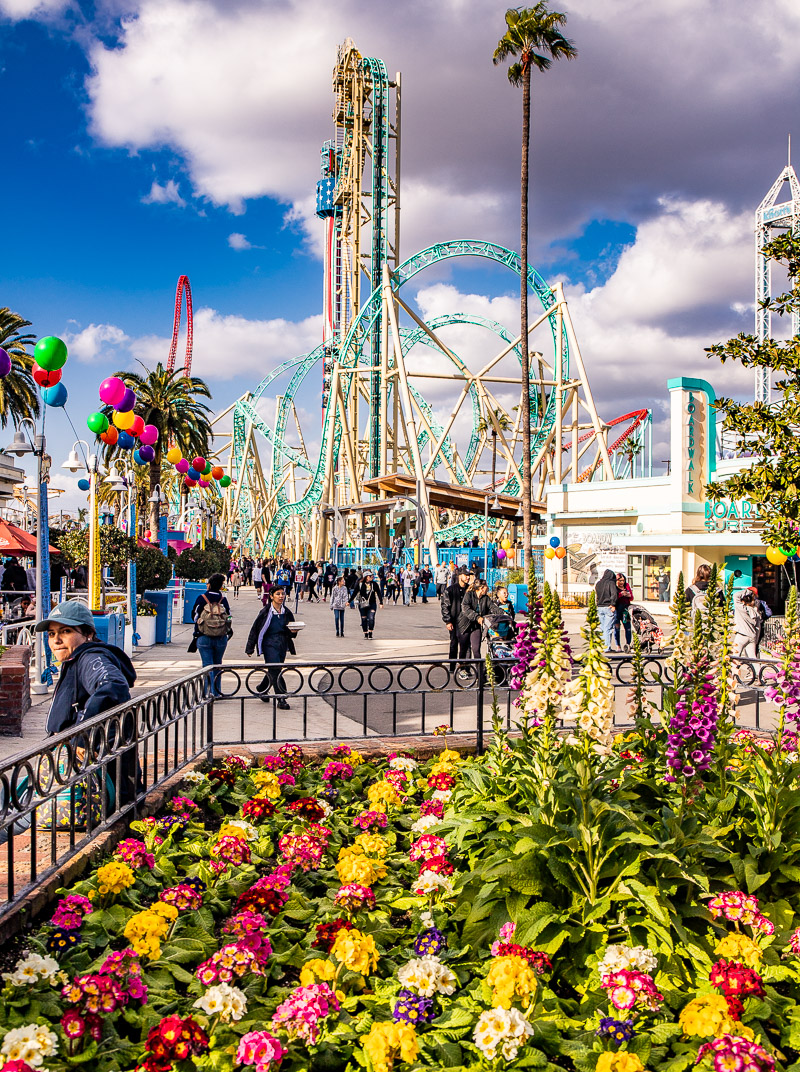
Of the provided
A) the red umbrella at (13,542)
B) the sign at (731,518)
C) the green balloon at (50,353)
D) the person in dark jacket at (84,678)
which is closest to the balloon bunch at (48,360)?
the green balloon at (50,353)

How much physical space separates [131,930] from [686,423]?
27.1 meters

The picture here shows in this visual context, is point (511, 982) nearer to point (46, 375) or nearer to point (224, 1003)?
point (224, 1003)

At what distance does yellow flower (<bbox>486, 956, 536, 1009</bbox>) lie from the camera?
9.12 ft

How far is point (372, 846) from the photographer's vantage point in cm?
447

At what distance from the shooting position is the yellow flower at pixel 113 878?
12.3 feet

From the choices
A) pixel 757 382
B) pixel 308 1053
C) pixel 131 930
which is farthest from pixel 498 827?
pixel 757 382

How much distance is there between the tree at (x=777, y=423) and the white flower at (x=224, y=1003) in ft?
29.2

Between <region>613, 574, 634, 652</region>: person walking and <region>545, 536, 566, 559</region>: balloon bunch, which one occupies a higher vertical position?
<region>545, 536, 566, 559</region>: balloon bunch

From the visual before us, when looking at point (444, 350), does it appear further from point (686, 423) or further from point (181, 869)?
point (181, 869)

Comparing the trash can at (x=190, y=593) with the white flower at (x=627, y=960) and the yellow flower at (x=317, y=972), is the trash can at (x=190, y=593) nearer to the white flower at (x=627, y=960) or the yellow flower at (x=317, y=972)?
the yellow flower at (x=317, y=972)

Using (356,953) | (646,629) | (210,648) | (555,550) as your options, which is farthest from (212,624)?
(555,550)

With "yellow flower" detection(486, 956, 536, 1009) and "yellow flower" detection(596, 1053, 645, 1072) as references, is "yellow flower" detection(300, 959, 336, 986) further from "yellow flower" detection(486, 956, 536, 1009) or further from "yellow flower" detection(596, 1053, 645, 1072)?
"yellow flower" detection(596, 1053, 645, 1072)

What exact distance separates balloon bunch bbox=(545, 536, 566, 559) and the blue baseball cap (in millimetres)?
27426

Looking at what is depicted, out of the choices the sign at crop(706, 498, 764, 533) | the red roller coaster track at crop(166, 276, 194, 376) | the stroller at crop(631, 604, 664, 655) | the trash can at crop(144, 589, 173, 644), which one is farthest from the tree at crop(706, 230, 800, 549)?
the red roller coaster track at crop(166, 276, 194, 376)
